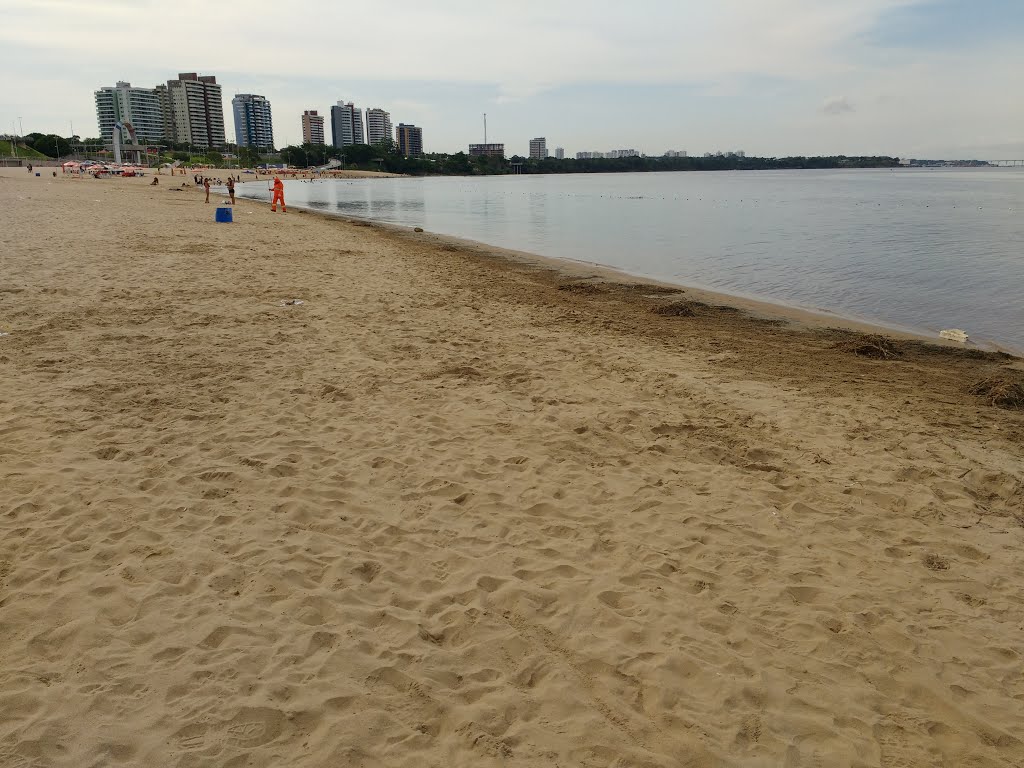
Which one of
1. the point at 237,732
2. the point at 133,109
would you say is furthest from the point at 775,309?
the point at 133,109

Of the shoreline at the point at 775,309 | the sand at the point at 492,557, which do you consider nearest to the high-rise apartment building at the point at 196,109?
the shoreline at the point at 775,309

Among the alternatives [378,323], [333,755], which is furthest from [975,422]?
[378,323]

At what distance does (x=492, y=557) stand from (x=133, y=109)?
212753mm

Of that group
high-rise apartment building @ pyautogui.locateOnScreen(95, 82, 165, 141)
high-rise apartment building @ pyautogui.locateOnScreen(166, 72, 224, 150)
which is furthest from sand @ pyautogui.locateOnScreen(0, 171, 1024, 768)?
high-rise apartment building @ pyautogui.locateOnScreen(166, 72, 224, 150)

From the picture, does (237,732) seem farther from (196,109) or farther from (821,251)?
(196,109)

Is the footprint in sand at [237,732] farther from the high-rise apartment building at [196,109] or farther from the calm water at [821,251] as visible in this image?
the high-rise apartment building at [196,109]

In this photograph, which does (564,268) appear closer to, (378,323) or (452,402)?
(378,323)

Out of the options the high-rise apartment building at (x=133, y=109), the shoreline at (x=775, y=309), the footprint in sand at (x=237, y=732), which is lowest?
the footprint in sand at (x=237, y=732)

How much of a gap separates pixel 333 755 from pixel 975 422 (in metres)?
6.77

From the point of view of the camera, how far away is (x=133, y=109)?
176m

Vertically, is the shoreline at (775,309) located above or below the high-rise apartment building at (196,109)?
below

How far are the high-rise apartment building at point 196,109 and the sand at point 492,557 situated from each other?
20459 cm

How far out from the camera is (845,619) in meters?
3.68

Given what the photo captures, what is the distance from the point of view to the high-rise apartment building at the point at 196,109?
185250 mm
